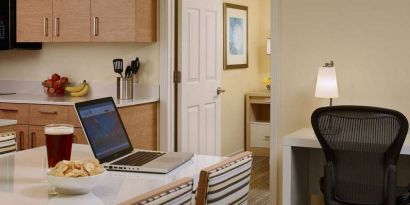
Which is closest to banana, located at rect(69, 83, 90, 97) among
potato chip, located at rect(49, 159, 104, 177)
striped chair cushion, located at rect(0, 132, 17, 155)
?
striped chair cushion, located at rect(0, 132, 17, 155)

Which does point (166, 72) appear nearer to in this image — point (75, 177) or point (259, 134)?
point (259, 134)

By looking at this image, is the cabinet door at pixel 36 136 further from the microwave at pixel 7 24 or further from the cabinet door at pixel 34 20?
the microwave at pixel 7 24

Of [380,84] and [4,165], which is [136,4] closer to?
[380,84]

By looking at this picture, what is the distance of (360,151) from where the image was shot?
314cm

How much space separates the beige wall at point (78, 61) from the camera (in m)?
4.72

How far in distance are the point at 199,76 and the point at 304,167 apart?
4.76 ft

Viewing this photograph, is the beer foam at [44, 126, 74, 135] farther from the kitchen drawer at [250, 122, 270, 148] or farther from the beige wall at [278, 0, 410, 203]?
the kitchen drawer at [250, 122, 270, 148]

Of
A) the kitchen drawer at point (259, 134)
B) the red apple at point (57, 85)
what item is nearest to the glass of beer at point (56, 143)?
the red apple at point (57, 85)

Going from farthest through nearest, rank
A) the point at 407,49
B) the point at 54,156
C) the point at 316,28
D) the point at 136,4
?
the point at 136,4 < the point at 316,28 < the point at 407,49 < the point at 54,156

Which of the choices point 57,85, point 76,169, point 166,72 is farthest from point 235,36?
point 76,169

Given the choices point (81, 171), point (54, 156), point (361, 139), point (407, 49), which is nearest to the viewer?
point (81, 171)

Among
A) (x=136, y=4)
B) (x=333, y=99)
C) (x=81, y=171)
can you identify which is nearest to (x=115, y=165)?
(x=81, y=171)

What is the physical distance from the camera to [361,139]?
10.2ft

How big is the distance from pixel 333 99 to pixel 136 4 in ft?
5.48
